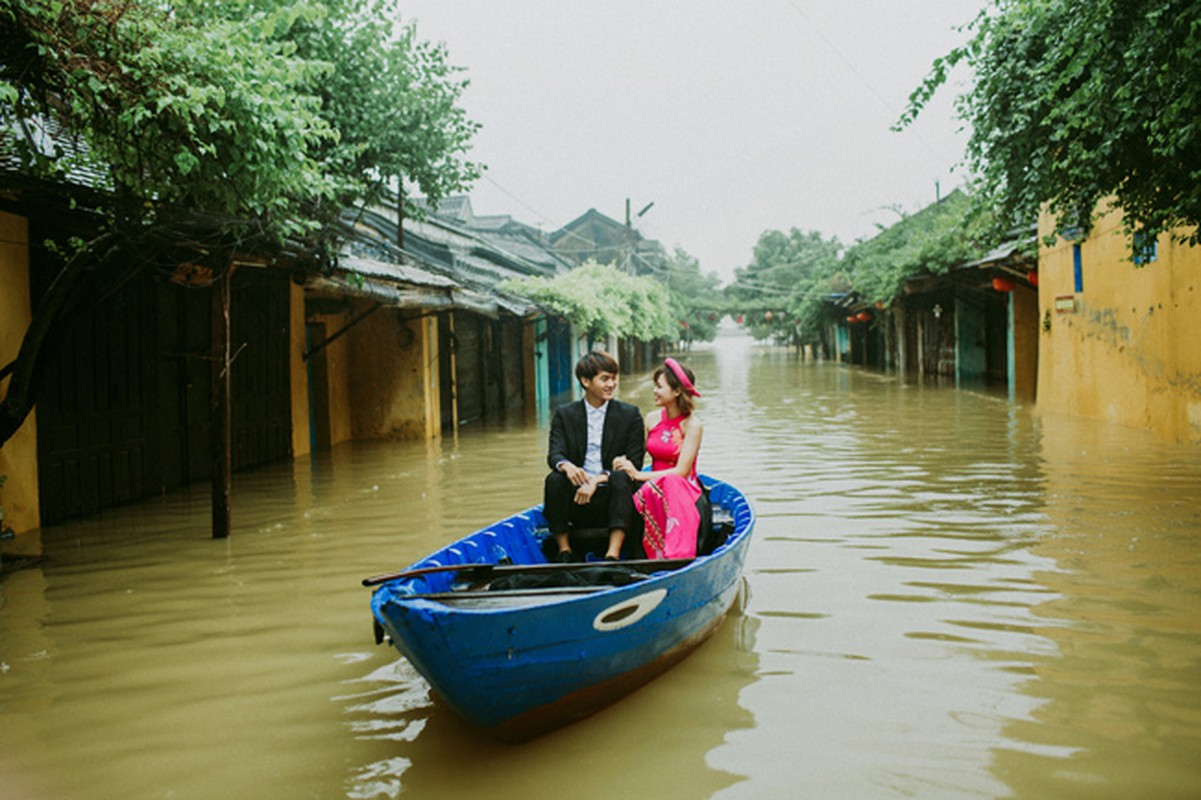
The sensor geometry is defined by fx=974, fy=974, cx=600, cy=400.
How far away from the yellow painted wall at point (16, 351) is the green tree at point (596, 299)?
46.1 ft

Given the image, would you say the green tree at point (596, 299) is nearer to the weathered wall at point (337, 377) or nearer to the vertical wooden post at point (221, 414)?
the weathered wall at point (337, 377)

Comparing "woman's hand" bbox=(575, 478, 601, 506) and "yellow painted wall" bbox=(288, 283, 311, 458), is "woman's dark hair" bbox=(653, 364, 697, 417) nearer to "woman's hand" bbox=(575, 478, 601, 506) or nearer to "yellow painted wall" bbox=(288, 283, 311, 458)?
"woman's hand" bbox=(575, 478, 601, 506)

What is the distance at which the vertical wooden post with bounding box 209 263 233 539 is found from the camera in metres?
7.71

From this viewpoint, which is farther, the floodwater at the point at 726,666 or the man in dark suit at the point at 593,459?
the man in dark suit at the point at 593,459

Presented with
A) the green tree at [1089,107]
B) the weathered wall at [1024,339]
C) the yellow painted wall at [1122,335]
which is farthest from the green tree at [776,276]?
the green tree at [1089,107]

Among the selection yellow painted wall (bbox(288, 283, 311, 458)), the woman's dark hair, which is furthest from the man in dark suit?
yellow painted wall (bbox(288, 283, 311, 458))

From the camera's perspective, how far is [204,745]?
3.97 m

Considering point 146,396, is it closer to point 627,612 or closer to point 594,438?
point 594,438

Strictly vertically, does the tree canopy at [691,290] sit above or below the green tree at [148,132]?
above

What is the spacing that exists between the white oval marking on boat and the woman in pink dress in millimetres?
1122

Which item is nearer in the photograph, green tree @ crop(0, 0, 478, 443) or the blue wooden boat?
the blue wooden boat

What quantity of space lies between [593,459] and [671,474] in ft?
1.88

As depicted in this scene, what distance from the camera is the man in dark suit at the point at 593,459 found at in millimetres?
5480

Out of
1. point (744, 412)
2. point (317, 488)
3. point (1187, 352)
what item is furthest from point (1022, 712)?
point (744, 412)
